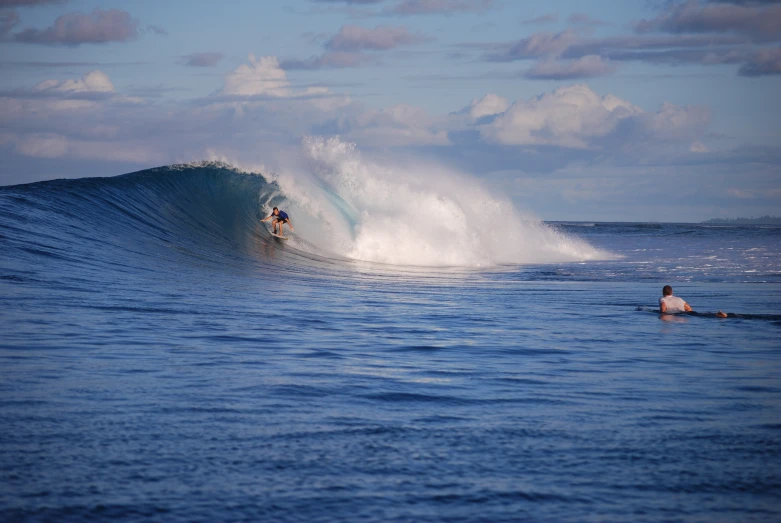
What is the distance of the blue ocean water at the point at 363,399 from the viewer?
432 cm

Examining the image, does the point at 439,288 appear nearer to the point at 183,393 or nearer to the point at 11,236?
the point at 11,236

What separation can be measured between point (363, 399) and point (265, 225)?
64.9 feet

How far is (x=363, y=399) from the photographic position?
6480 mm

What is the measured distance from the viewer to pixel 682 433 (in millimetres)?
5699

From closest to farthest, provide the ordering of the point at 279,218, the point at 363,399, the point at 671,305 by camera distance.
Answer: the point at 363,399
the point at 671,305
the point at 279,218

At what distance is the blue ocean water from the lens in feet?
14.2

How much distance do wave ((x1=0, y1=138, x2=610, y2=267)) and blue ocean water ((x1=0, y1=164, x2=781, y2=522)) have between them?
161 centimetres

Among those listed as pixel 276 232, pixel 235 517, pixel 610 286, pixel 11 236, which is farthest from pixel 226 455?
pixel 276 232

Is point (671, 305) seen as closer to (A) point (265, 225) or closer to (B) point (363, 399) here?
(B) point (363, 399)

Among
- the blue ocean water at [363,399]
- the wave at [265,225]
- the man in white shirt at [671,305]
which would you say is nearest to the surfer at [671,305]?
the man in white shirt at [671,305]

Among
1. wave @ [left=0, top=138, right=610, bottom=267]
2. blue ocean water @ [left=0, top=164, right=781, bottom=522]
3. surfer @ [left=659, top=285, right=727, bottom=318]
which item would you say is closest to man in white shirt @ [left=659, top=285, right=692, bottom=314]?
surfer @ [left=659, top=285, right=727, bottom=318]

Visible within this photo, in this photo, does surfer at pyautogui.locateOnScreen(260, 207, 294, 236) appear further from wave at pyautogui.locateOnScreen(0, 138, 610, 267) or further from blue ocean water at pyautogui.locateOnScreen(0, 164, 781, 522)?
blue ocean water at pyautogui.locateOnScreen(0, 164, 781, 522)

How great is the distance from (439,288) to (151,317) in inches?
331

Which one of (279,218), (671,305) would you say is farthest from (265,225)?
(671,305)
